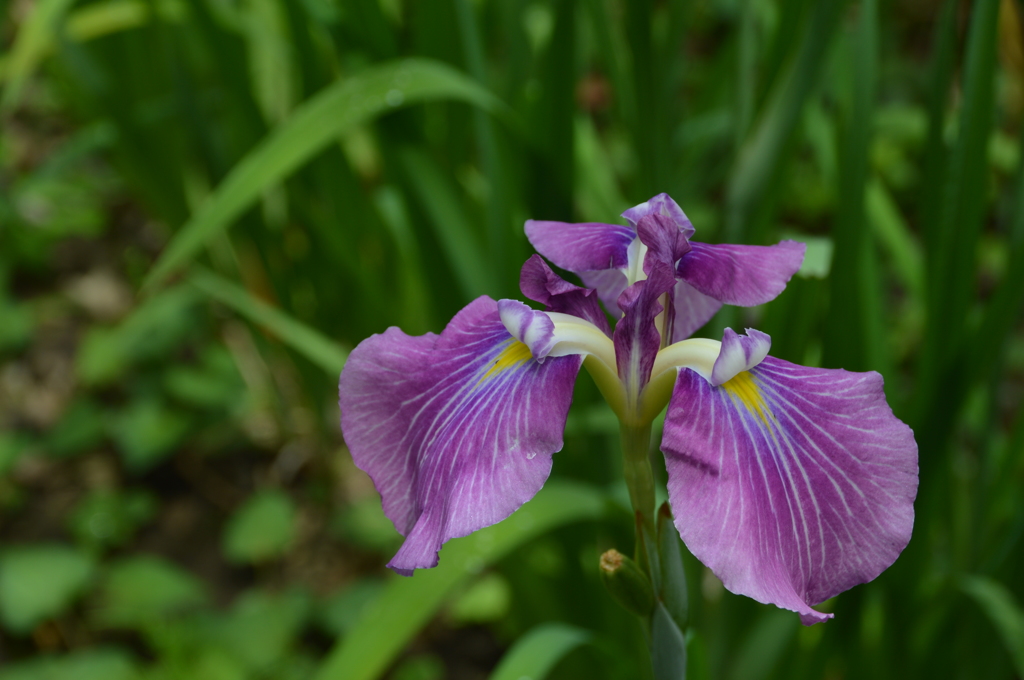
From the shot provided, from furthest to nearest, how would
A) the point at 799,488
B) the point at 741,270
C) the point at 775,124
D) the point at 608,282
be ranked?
the point at 775,124 → the point at 608,282 → the point at 741,270 → the point at 799,488

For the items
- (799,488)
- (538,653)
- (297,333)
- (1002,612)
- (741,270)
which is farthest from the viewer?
(297,333)

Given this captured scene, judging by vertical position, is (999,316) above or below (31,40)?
below

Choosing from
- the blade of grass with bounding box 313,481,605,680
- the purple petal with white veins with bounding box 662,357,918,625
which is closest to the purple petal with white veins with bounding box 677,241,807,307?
the purple petal with white veins with bounding box 662,357,918,625

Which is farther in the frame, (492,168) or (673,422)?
(492,168)

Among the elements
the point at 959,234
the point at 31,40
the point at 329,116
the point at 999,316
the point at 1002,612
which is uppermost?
the point at 31,40

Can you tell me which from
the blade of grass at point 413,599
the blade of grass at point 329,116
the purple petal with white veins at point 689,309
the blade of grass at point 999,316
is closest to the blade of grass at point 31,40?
the blade of grass at point 329,116

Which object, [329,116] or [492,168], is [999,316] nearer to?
[492,168]

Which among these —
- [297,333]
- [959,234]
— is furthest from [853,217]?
[297,333]
